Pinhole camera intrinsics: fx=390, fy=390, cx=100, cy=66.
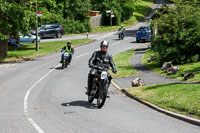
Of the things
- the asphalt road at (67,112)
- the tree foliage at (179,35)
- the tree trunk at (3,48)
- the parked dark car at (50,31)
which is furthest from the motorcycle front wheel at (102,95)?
the parked dark car at (50,31)

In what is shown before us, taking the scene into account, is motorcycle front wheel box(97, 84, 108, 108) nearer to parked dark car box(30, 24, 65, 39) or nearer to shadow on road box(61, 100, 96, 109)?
shadow on road box(61, 100, 96, 109)

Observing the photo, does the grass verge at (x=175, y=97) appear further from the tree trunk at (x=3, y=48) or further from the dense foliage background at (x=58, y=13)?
the tree trunk at (x=3, y=48)

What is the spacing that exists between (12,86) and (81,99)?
17.1 ft

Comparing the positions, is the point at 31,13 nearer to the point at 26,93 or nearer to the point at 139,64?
the point at 139,64

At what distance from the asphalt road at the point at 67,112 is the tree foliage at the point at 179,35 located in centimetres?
596

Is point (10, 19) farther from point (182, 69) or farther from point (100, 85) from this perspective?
point (100, 85)

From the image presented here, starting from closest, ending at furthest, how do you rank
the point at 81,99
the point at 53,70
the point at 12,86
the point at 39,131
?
the point at 39,131
the point at 81,99
the point at 12,86
the point at 53,70

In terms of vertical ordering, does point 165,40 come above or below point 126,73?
above

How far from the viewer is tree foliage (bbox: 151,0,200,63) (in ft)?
73.5

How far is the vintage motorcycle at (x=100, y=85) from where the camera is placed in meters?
11.5

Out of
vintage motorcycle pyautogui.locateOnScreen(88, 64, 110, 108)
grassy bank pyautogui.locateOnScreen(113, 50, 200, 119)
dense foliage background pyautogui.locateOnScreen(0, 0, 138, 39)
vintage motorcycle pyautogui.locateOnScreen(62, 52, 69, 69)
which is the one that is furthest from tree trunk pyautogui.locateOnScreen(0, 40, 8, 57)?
vintage motorcycle pyautogui.locateOnScreen(88, 64, 110, 108)

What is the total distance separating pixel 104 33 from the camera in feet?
191

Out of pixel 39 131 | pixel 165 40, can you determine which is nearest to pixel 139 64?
pixel 165 40

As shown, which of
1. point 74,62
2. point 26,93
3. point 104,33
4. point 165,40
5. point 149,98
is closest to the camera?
point 149,98
